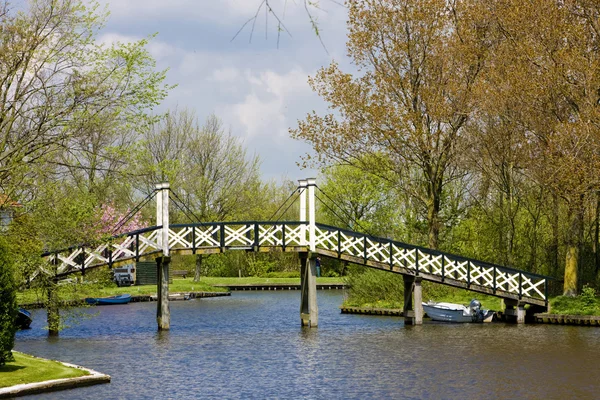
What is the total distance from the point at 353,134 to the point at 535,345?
18.7 meters

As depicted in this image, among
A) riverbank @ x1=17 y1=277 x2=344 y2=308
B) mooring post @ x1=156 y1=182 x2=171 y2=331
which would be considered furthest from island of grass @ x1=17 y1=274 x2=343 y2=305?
mooring post @ x1=156 y1=182 x2=171 y2=331

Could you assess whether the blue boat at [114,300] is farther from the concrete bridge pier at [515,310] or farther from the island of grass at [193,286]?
the concrete bridge pier at [515,310]

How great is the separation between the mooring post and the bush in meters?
17.7

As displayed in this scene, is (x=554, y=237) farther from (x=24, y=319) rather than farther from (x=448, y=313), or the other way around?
(x=24, y=319)

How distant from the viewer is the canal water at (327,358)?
975 inches

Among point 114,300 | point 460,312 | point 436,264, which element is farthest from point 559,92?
point 114,300

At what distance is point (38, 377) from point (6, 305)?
2.06 metres

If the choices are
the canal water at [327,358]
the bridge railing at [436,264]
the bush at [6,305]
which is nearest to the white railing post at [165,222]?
the canal water at [327,358]

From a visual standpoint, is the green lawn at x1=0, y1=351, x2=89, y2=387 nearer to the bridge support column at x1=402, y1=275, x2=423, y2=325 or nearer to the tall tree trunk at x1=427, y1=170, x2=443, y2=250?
the bridge support column at x1=402, y1=275, x2=423, y2=325

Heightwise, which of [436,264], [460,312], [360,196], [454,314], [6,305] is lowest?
[454,314]

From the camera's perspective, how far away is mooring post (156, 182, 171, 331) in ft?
132

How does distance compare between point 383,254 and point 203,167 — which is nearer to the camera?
point 383,254

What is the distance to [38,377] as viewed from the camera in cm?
2269

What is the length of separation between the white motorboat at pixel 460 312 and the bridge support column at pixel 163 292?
43.1ft
